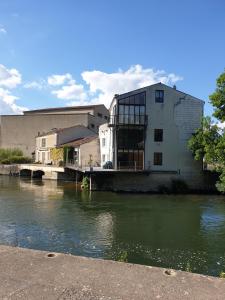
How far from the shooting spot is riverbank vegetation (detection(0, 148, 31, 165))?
61.0m

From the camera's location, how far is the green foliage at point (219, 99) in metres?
22.6

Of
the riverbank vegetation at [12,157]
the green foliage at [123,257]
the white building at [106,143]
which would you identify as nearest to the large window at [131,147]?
the white building at [106,143]

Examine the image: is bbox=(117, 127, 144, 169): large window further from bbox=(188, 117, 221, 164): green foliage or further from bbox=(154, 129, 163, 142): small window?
bbox=(188, 117, 221, 164): green foliage

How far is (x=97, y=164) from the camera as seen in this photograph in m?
46.1

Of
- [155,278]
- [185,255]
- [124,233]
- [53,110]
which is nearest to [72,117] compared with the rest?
[53,110]

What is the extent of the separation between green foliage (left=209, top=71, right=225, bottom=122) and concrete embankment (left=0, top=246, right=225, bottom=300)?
66.0ft

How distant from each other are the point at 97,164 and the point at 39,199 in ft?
57.2

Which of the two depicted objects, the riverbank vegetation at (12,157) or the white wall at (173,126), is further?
the riverbank vegetation at (12,157)

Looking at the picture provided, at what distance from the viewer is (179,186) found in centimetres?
3603

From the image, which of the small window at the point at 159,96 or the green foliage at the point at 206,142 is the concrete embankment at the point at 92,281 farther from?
the small window at the point at 159,96

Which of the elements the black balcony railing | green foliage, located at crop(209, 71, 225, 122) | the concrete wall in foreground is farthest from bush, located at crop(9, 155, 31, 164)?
green foliage, located at crop(209, 71, 225, 122)

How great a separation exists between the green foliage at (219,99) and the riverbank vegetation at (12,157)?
44842mm

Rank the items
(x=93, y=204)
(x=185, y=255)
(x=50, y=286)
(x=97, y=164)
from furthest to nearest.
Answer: (x=97, y=164), (x=93, y=204), (x=185, y=255), (x=50, y=286)

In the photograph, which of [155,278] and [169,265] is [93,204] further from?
[155,278]
